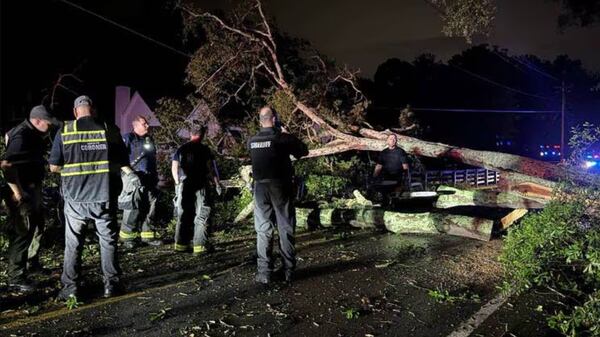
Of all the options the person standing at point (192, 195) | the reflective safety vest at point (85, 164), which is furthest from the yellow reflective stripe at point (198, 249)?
the reflective safety vest at point (85, 164)

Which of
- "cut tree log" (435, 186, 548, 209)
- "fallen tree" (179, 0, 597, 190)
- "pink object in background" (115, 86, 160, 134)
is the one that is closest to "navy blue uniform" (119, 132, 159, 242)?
"fallen tree" (179, 0, 597, 190)

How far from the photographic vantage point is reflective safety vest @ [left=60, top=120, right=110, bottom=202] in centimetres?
410

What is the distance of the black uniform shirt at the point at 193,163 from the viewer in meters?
5.78

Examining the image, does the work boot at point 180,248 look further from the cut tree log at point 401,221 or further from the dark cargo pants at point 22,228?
the cut tree log at point 401,221

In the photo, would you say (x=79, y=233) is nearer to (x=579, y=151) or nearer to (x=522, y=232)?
(x=522, y=232)

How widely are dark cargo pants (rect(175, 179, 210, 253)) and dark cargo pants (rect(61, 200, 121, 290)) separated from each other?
63.4 inches

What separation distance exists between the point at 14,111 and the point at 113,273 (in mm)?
18283

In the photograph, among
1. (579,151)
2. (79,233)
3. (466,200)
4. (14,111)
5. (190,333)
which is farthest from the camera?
(14,111)

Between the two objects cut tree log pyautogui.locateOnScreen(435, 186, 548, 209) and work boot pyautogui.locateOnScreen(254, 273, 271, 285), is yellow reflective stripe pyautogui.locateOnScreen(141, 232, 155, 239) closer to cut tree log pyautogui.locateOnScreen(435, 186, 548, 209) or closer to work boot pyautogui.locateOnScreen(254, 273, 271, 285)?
work boot pyautogui.locateOnScreen(254, 273, 271, 285)

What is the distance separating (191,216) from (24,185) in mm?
1917

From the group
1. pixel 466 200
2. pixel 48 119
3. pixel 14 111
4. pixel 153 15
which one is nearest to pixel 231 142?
pixel 466 200

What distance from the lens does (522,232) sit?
4.27 meters

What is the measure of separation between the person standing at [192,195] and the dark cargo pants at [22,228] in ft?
5.11

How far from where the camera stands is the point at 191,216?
5.93 m
